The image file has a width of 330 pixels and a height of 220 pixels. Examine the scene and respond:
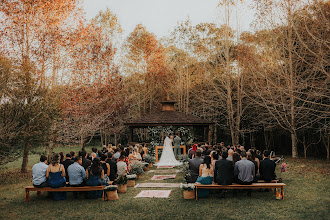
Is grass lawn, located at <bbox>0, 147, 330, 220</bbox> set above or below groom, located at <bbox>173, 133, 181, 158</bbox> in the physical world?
below

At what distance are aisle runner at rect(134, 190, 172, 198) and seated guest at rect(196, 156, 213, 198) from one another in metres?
1.06

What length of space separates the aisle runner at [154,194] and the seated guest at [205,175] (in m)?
1.06

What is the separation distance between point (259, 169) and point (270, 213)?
9.14ft

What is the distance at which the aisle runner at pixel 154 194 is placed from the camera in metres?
9.00

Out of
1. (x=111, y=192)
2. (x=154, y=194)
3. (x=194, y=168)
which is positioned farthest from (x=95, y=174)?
(x=194, y=168)

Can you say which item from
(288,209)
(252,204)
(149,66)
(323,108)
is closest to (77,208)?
(252,204)

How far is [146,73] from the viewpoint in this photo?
3297cm

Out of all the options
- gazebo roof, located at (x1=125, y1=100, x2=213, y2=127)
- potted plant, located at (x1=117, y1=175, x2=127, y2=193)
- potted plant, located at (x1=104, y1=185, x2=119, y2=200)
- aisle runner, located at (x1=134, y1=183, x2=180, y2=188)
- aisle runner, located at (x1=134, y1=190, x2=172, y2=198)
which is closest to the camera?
potted plant, located at (x1=104, y1=185, x2=119, y2=200)

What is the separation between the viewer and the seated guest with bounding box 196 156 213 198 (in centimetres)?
870

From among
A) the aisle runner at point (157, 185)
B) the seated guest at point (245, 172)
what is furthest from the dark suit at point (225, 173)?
the aisle runner at point (157, 185)

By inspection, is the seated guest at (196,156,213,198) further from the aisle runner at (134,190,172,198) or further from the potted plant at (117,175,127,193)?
the potted plant at (117,175,127,193)

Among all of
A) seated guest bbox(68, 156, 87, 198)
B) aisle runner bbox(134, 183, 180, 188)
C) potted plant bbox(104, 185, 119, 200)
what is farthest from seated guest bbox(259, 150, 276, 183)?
seated guest bbox(68, 156, 87, 198)

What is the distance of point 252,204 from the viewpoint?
7938 millimetres

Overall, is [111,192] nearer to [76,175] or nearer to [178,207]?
[76,175]
